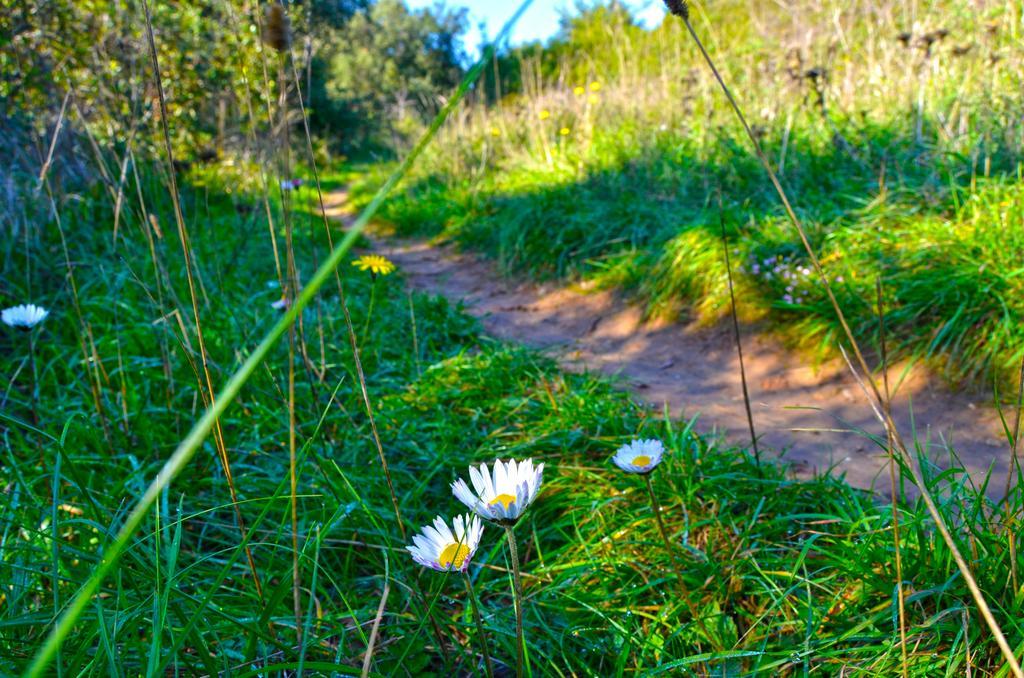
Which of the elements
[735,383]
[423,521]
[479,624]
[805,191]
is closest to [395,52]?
[805,191]

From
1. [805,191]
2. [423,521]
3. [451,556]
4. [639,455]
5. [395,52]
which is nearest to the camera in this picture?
[451,556]

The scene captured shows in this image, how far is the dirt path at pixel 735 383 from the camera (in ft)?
6.85

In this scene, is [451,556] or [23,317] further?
[23,317]

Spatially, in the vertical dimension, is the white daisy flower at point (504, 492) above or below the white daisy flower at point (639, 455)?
above

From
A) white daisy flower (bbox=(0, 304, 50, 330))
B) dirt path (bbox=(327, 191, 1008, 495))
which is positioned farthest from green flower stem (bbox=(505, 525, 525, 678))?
white daisy flower (bbox=(0, 304, 50, 330))

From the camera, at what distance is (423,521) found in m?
1.67

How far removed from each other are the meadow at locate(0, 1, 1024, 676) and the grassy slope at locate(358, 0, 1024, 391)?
0.02 metres

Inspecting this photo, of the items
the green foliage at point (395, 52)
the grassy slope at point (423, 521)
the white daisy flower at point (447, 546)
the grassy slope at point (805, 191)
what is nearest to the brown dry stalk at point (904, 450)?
the grassy slope at point (423, 521)

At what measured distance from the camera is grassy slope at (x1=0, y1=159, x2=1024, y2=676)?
104 centimetres

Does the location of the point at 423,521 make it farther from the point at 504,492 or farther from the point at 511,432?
the point at 504,492

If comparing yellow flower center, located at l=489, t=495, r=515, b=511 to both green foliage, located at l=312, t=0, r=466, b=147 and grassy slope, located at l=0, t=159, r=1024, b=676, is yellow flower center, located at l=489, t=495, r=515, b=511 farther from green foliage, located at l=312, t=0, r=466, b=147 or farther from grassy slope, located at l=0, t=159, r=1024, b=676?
green foliage, located at l=312, t=0, r=466, b=147

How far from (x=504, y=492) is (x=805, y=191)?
357cm

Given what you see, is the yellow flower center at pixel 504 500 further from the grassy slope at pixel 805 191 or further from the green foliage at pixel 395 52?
the green foliage at pixel 395 52

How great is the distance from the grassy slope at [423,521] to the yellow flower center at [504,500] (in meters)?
0.19
